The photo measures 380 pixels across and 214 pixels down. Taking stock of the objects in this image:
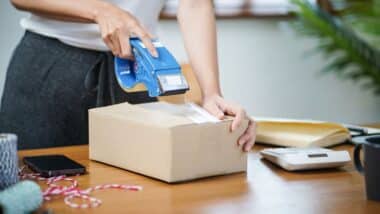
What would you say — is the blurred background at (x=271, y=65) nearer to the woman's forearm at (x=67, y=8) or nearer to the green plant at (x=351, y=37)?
the woman's forearm at (x=67, y=8)

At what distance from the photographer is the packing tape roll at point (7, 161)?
1.05 meters

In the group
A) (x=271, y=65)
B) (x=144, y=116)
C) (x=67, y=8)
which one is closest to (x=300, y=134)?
(x=144, y=116)

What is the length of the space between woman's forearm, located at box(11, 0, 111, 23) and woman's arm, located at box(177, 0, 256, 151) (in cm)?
25

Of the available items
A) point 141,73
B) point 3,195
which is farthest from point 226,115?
point 3,195

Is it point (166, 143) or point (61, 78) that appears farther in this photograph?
point (61, 78)

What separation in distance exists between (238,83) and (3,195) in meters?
2.38

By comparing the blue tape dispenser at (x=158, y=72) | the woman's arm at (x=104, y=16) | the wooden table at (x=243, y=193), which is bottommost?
the wooden table at (x=243, y=193)

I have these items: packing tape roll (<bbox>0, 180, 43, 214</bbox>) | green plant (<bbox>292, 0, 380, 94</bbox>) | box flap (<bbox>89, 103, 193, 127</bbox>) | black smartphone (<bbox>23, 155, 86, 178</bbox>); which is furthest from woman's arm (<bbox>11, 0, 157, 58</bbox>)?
green plant (<bbox>292, 0, 380, 94</bbox>)

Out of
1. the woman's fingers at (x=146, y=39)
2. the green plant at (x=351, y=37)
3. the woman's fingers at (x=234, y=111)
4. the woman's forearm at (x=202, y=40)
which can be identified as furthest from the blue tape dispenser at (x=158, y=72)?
the green plant at (x=351, y=37)

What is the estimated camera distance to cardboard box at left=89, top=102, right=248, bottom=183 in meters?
1.19

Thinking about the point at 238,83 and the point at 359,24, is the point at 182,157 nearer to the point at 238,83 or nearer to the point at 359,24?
the point at 359,24

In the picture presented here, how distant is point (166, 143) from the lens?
118cm

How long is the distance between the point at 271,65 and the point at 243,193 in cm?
221

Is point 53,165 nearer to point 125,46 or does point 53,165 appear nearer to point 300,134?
point 125,46
